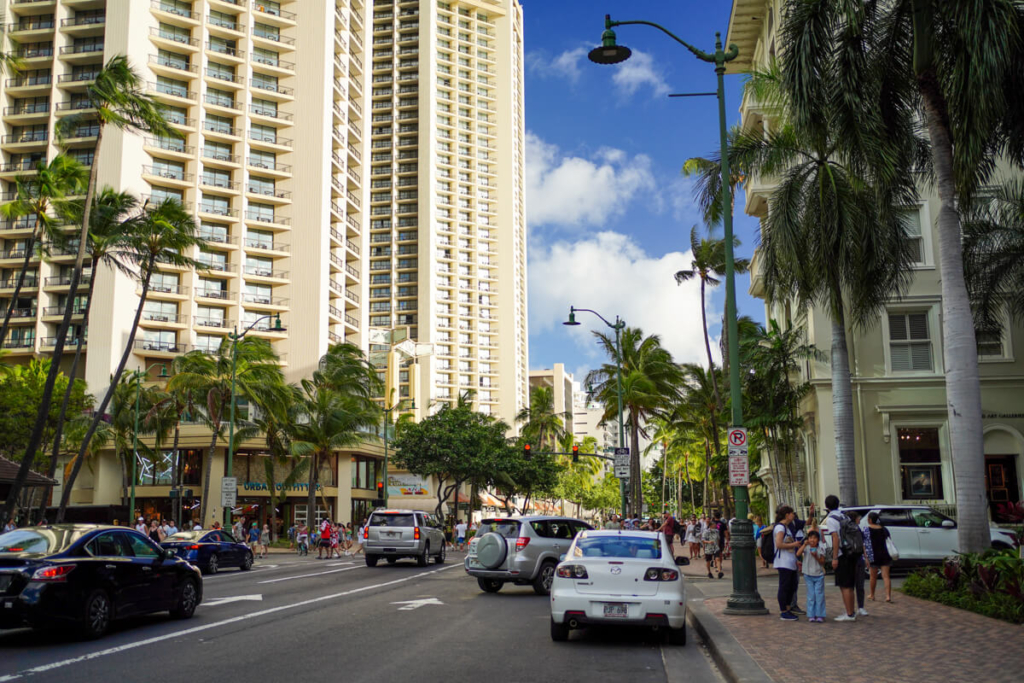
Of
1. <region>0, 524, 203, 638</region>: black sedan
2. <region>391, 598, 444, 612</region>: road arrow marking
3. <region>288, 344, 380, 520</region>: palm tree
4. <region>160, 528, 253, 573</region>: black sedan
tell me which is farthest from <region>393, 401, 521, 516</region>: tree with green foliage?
<region>0, 524, 203, 638</region>: black sedan

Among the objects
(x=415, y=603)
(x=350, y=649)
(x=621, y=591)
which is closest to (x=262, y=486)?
(x=415, y=603)

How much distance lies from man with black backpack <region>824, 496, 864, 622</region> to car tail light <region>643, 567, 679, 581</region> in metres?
2.93

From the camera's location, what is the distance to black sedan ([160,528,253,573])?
2806 cm

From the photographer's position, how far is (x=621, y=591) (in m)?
11.4

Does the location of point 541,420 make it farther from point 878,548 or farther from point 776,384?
point 878,548

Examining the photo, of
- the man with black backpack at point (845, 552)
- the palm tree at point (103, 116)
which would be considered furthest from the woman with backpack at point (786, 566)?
the palm tree at point (103, 116)

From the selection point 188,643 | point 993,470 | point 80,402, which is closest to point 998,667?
point 188,643

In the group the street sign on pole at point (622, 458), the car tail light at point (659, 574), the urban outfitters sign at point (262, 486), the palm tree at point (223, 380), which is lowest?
the car tail light at point (659, 574)

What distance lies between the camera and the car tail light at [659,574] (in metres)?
11.4

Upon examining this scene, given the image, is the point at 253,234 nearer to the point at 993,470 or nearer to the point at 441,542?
the point at 441,542

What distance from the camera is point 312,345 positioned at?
236ft

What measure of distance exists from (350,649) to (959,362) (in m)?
11.7

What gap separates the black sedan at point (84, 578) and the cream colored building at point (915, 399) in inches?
772

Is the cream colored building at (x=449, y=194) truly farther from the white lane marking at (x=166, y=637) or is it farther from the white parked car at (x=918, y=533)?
the white lane marking at (x=166, y=637)
